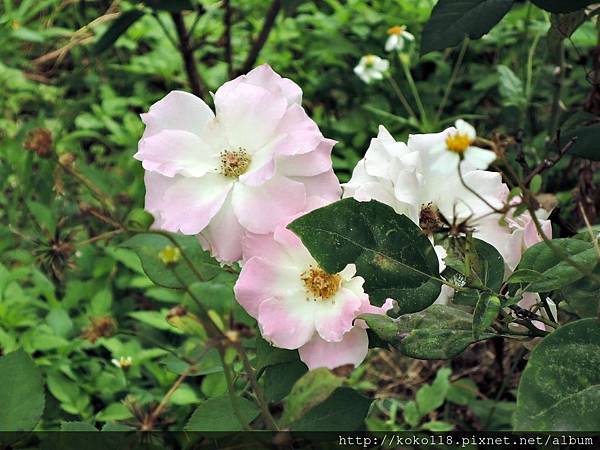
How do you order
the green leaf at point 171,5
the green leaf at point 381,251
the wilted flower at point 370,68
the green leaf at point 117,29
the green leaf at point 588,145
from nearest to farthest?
the green leaf at point 381,251
the green leaf at point 588,145
the green leaf at point 171,5
the green leaf at point 117,29
the wilted flower at point 370,68

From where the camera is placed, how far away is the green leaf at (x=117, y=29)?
5.41 feet

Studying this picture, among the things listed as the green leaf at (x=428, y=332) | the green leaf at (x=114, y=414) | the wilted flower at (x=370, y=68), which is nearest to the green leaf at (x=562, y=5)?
the green leaf at (x=428, y=332)

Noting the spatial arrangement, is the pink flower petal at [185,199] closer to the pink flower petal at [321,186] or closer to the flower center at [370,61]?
the pink flower petal at [321,186]

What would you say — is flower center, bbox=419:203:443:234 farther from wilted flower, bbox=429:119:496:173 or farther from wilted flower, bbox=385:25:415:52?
wilted flower, bbox=385:25:415:52

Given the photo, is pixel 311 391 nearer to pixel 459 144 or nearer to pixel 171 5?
pixel 459 144

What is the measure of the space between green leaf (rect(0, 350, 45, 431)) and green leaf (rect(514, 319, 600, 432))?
40cm

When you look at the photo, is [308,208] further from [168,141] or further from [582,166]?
[582,166]

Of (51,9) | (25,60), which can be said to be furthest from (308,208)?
(51,9)

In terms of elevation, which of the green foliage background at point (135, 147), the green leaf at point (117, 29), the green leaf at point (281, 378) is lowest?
the green foliage background at point (135, 147)

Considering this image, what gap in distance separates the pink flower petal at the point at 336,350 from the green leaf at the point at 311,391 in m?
0.09

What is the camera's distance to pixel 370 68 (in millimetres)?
2082

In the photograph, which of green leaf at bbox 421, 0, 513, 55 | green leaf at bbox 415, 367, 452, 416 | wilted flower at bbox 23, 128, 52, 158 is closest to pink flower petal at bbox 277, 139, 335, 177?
green leaf at bbox 421, 0, 513, 55

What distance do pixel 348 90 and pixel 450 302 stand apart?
169 centimetres

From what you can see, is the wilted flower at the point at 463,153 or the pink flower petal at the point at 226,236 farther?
the pink flower petal at the point at 226,236
